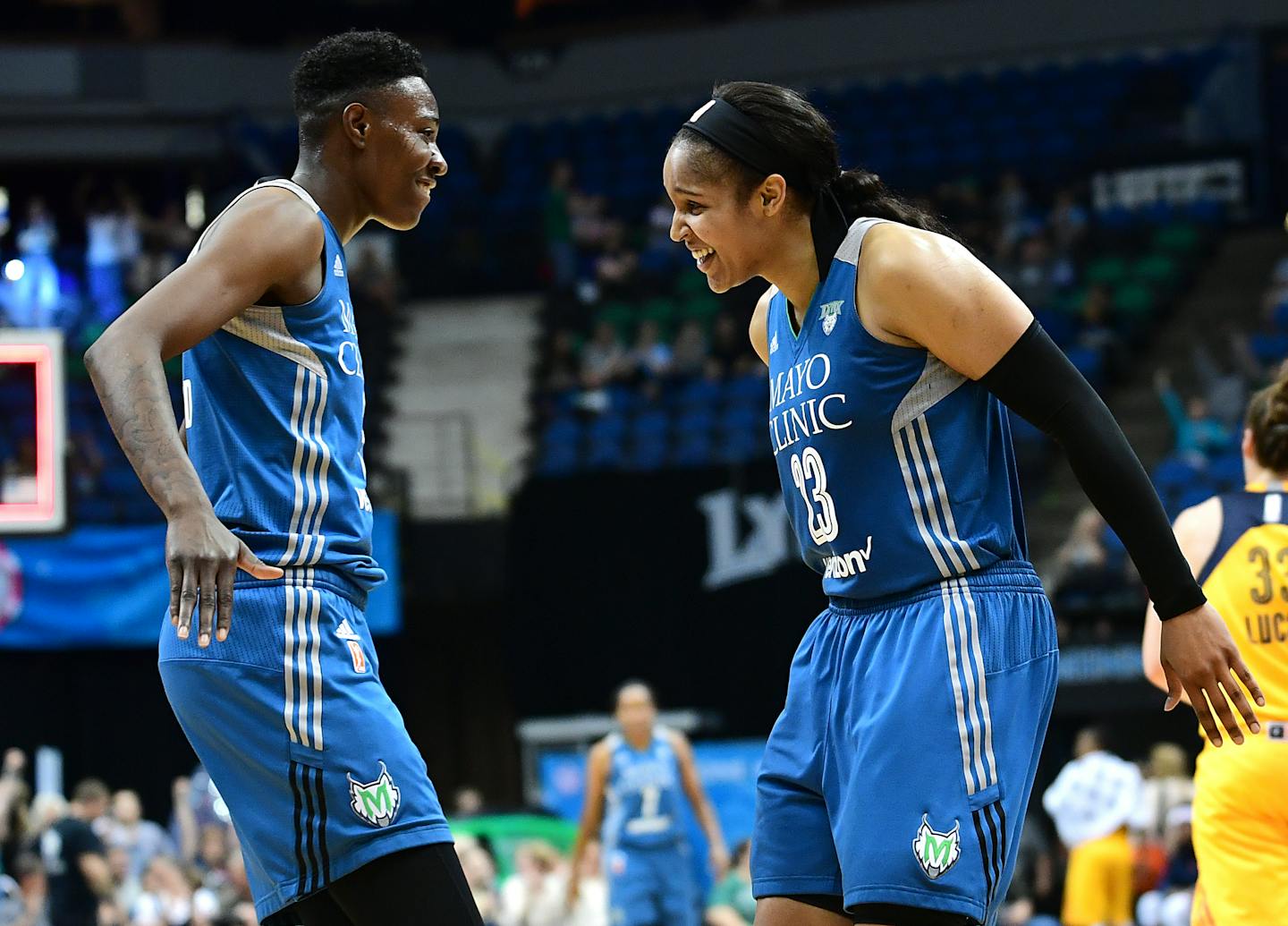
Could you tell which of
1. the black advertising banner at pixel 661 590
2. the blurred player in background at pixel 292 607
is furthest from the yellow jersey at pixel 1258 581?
the black advertising banner at pixel 661 590

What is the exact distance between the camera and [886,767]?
306 cm

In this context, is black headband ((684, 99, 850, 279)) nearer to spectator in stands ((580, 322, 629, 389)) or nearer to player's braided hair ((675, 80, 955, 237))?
player's braided hair ((675, 80, 955, 237))

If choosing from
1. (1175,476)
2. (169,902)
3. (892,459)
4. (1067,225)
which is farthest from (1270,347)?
(892,459)

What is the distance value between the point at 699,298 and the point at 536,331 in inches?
81.2

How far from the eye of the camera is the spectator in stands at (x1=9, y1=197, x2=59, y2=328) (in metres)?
17.7

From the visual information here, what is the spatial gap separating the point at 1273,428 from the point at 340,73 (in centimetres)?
259

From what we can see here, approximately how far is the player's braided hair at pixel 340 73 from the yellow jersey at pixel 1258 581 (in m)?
2.45

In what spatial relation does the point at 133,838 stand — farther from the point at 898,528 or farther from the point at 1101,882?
the point at 898,528

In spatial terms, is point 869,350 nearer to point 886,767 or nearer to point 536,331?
point 886,767

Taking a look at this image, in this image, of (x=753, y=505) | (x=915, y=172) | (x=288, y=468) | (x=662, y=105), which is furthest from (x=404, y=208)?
(x=662, y=105)

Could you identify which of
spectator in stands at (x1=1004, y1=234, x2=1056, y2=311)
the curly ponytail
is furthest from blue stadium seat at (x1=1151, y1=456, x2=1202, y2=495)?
the curly ponytail

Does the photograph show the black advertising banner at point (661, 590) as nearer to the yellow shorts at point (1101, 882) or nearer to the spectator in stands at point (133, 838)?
the spectator in stands at point (133, 838)

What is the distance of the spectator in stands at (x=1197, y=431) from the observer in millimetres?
14219

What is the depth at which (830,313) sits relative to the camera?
10.7 ft
